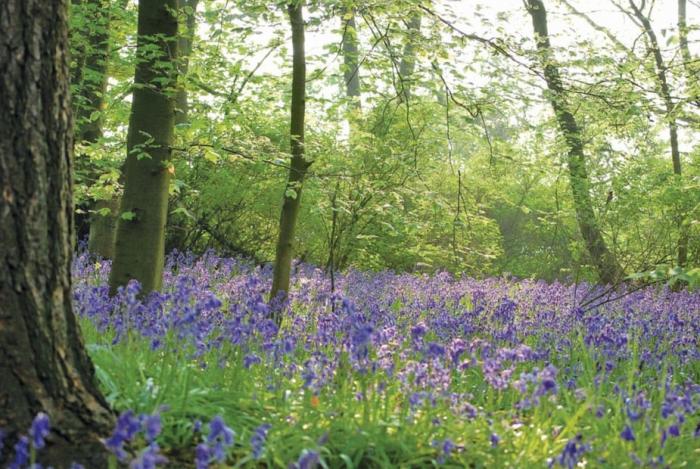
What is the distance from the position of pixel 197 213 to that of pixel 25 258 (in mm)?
9217

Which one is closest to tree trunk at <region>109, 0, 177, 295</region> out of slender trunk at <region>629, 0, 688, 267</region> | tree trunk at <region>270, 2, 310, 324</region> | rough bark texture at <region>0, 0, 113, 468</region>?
tree trunk at <region>270, 2, 310, 324</region>

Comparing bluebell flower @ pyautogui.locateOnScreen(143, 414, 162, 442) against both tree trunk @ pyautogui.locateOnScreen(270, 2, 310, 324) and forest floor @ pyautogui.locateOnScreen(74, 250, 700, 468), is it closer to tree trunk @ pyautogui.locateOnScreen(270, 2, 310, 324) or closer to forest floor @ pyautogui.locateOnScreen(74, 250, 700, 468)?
forest floor @ pyautogui.locateOnScreen(74, 250, 700, 468)

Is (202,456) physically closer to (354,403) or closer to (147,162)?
(354,403)

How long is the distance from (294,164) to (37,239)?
408 centimetres

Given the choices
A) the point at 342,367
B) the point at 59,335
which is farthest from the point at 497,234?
the point at 59,335

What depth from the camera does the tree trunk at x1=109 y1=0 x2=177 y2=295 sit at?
548cm

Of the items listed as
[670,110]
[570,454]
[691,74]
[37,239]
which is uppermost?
[691,74]

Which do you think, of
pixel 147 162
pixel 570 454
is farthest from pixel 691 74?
pixel 570 454

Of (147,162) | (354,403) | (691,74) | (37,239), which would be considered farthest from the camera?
(691,74)

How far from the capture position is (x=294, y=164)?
637cm

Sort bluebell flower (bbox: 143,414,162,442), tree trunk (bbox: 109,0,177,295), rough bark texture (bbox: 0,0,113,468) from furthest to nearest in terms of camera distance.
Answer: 1. tree trunk (bbox: 109,0,177,295)
2. rough bark texture (bbox: 0,0,113,468)
3. bluebell flower (bbox: 143,414,162,442)

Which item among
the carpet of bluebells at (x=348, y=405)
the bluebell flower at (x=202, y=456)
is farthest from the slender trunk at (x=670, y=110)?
the bluebell flower at (x=202, y=456)

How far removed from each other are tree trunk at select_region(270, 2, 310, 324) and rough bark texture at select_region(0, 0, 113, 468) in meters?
3.45

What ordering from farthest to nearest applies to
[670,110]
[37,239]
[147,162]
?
[670,110], [147,162], [37,239]
